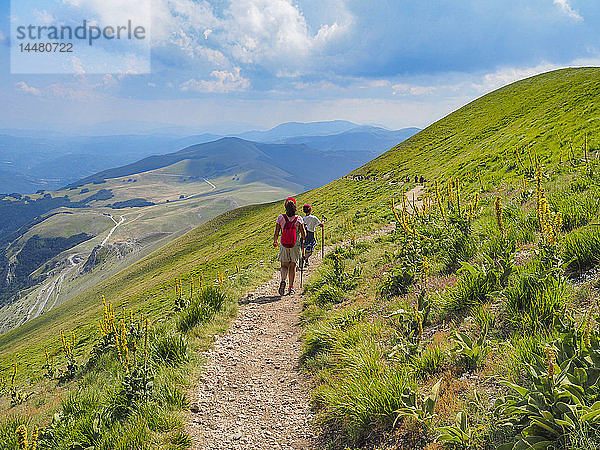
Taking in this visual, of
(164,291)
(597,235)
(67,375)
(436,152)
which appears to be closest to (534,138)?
(436,152)

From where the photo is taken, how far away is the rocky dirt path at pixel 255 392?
5.20 meters

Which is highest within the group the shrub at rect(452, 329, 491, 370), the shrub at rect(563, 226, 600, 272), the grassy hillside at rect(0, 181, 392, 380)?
the shrub at rect(563, 226, 600, 272)

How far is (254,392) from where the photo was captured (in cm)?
645

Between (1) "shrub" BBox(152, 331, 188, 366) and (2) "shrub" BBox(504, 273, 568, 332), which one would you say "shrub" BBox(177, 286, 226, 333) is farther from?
(2) "shrub" BBox(504, 273, 568, 332)

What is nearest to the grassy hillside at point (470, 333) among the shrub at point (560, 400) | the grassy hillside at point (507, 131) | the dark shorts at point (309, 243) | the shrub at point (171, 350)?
the shrub at point (560, 400)

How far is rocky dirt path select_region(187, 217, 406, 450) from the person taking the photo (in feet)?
17.0

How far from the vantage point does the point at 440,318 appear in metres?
5.98

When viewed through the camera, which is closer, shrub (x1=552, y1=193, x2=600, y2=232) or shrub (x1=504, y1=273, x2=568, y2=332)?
shrub (x1=504, y1=273, x2=568, y2=332)

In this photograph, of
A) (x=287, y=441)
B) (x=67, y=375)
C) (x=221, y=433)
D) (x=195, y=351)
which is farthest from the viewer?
(x=67, y=375)

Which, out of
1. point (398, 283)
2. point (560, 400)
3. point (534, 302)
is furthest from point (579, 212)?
point (560, 400)

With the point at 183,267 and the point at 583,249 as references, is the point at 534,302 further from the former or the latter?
the point at 183,267

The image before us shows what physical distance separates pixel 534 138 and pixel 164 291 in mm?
38070

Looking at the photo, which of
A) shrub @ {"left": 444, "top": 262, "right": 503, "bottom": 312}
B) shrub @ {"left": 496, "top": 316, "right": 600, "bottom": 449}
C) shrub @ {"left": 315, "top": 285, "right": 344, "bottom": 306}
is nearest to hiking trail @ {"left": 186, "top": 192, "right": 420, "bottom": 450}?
shrub @ {"left": 315, "top": 285, "right": 344, "bottom": 306}

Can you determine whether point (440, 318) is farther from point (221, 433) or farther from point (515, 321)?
point (221, 433)
